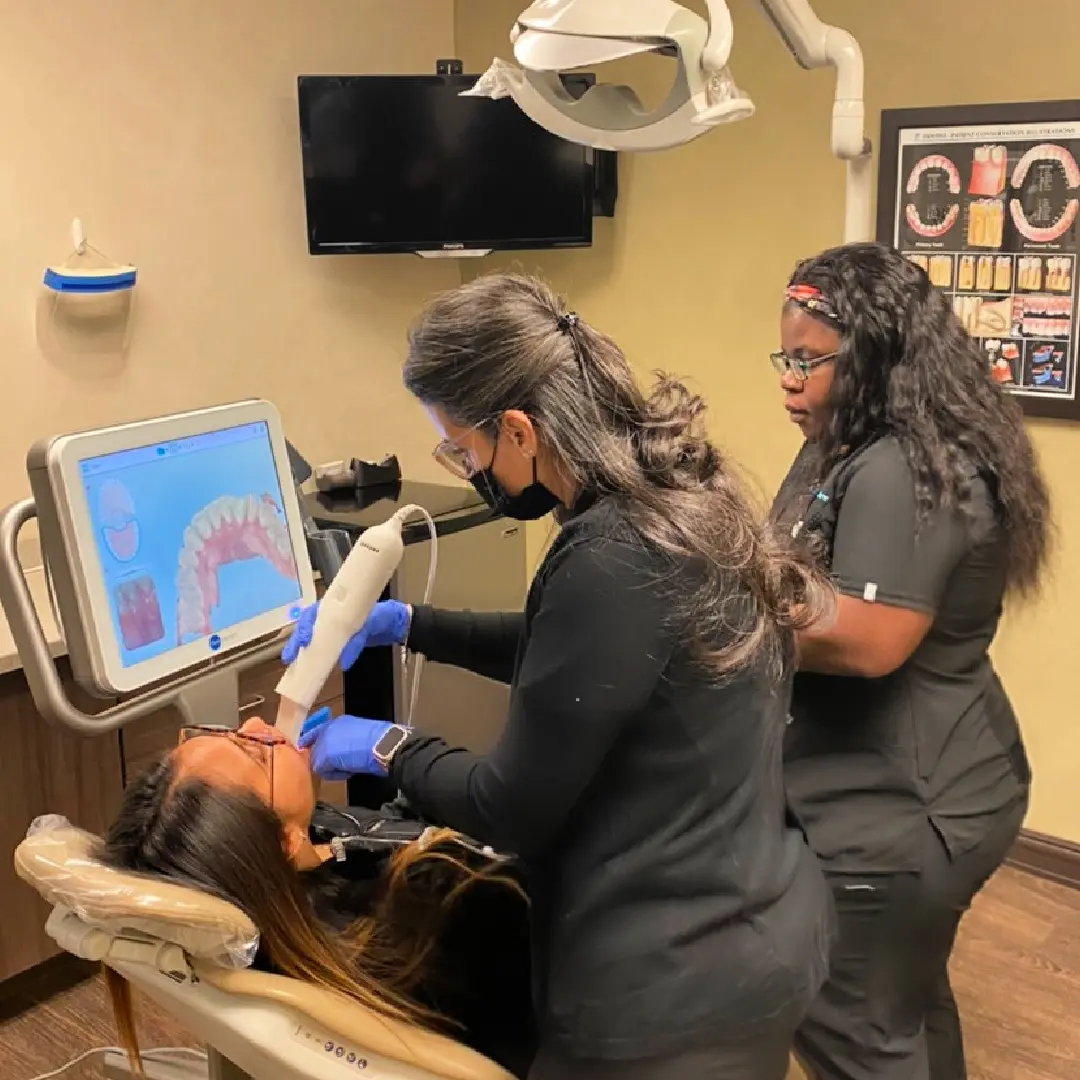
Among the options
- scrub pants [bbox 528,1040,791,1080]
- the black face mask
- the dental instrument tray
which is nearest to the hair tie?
the black face mask

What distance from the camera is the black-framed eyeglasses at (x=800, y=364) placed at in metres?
1.67

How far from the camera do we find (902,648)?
1521mm

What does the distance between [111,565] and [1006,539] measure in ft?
3.55

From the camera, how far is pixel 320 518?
2824mm

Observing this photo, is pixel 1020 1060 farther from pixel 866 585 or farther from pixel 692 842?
pixel 692 842

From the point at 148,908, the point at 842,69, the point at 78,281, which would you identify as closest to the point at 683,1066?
the point at 148,908

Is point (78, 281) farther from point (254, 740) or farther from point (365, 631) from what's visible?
point (254, 740)

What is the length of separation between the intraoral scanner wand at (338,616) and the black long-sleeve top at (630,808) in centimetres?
21

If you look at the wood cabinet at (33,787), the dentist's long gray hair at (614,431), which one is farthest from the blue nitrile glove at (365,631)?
the wood cabinet at (33,787)

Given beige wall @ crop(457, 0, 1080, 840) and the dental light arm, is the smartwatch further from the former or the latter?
beige wall @ crop(457, 0, 1080, 840)

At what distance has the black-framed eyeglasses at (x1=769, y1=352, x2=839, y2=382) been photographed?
167 centimetres

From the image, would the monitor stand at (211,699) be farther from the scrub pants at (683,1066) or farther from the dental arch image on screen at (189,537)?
the scrub pants at (683,1066)

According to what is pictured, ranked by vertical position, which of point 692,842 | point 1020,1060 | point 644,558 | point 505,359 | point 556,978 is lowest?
point 1020,1060

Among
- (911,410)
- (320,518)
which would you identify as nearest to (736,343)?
(320,518)
